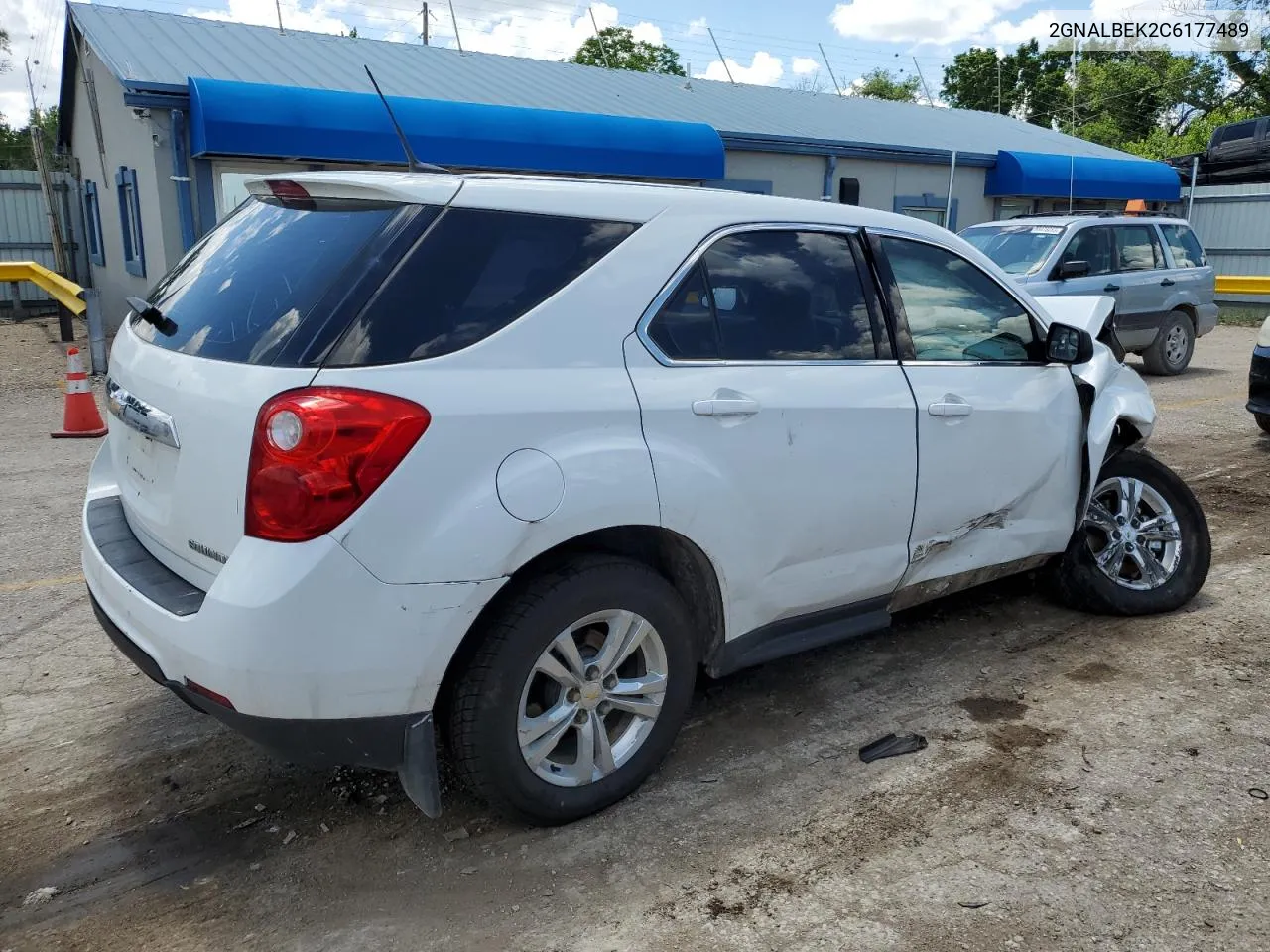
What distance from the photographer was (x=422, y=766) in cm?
269

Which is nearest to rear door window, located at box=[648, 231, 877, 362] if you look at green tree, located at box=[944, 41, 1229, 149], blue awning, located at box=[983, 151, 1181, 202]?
blue awning, located at box=[983, 151, 1181, 202]

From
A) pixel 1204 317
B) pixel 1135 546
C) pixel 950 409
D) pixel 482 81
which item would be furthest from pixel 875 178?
pixel 950 409

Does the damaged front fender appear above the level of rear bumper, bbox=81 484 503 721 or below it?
above

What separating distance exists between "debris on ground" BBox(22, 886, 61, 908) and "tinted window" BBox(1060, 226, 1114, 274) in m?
11.1

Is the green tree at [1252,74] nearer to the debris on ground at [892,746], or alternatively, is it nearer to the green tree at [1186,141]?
the green tree at [1186,141]

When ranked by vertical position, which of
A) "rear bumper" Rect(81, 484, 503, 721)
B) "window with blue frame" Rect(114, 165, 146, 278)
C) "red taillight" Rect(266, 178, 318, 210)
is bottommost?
"rear bumper" Rect(81, 484, 503, 721)

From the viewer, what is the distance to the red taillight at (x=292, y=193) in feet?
9.89

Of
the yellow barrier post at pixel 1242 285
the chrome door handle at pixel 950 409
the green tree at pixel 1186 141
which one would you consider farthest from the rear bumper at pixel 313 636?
the green tree at pixel 1186 141

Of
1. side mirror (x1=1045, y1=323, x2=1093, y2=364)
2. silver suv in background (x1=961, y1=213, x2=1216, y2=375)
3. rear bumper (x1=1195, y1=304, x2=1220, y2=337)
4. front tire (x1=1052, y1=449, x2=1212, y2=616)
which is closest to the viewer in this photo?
side mirror (x1=1045, y1=323, x2=1093, y2=364)

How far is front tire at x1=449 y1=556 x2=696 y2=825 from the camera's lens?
2.74 meters

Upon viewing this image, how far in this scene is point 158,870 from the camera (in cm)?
285

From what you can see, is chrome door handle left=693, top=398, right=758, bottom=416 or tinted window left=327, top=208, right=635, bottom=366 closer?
tinted window left=327, top=208, right=635, bottom=366

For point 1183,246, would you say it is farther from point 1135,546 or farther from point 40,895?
point 40,895

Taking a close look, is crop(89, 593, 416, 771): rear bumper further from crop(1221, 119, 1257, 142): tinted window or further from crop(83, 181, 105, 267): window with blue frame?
crop(1221, 119, 1257, 142): tinted window
